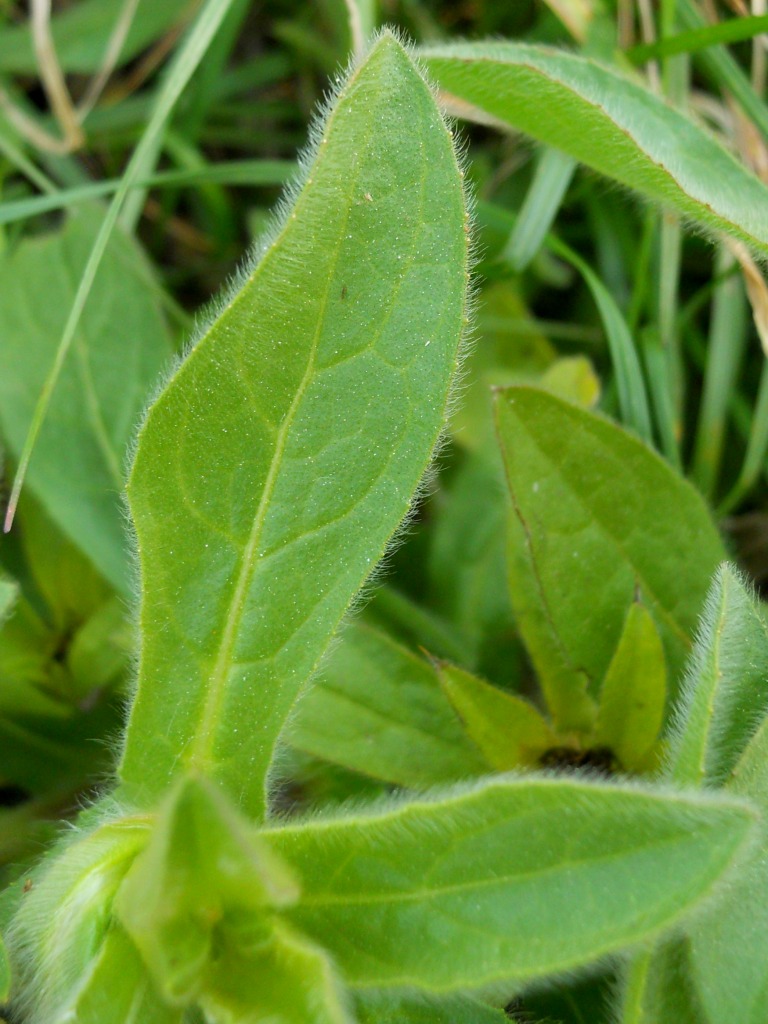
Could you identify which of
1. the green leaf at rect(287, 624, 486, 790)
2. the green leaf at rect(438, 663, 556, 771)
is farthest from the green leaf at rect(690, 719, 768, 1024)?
the green leaf at rect(287, 624, 486, 790)

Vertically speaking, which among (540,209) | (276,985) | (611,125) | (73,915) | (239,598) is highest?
(611,125)

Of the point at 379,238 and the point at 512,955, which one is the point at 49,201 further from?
the point at 512,955

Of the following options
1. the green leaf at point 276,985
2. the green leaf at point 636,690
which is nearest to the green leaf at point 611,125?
the green leaf at point 636,690

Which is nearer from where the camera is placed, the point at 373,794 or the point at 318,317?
the point at 318,317

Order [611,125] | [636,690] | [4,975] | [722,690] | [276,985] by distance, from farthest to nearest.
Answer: [636,690] → [611,125] → [722,690] → [4,975] → [276,985]

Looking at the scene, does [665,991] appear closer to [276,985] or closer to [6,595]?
[276,985]

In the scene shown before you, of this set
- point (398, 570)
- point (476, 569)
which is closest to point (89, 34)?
point (398, 570)

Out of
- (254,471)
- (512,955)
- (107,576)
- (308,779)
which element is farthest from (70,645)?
(512,955)
